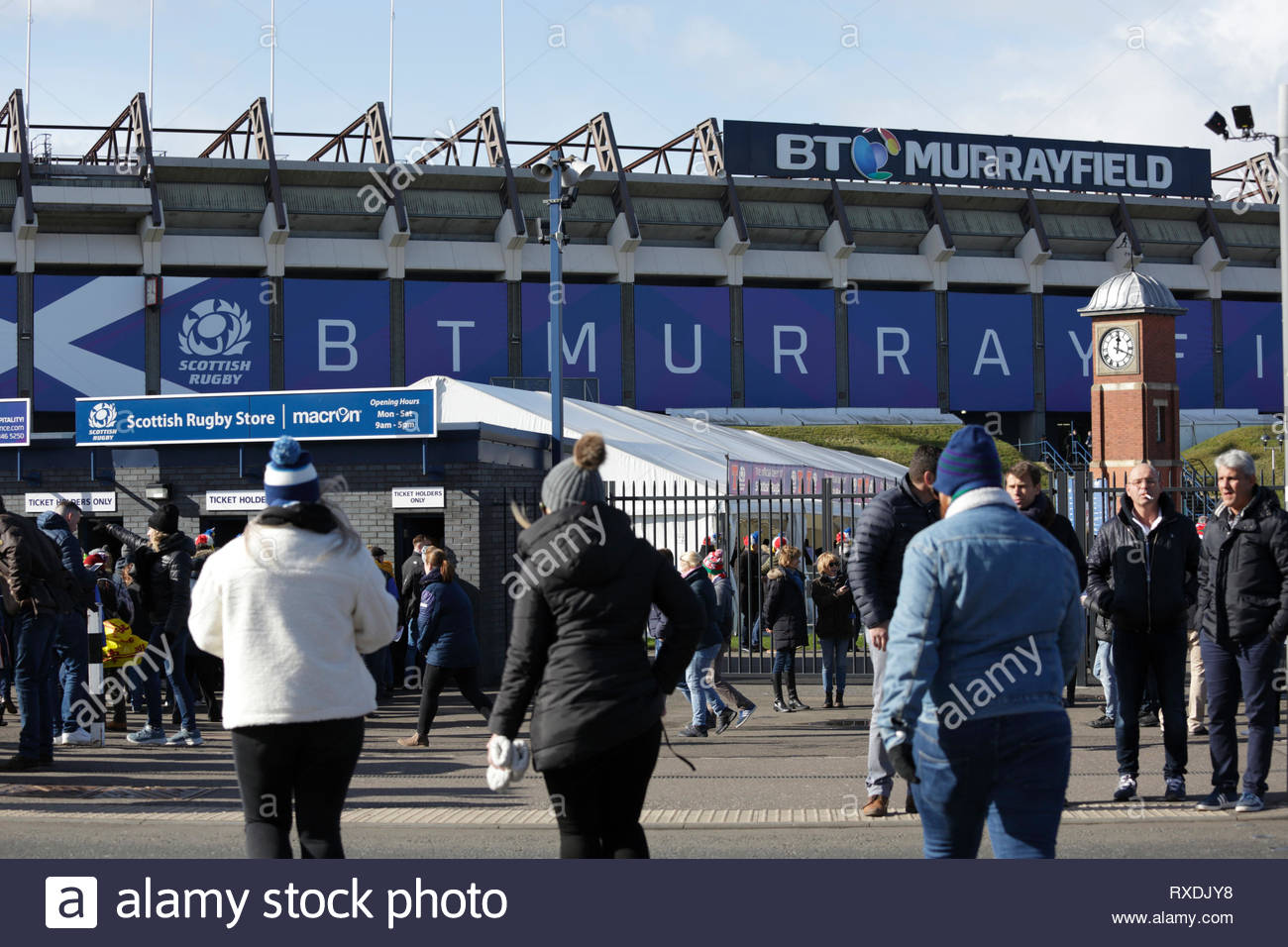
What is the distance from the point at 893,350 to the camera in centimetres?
5356

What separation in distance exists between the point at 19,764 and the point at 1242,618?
25.8ft

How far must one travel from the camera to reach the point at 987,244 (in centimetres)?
5475

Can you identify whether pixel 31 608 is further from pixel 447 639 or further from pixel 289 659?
pixel 289 659

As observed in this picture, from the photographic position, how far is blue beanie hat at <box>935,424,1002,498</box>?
459 cm

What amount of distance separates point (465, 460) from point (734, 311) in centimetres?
3450

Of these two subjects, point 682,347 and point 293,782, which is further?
point 682,347

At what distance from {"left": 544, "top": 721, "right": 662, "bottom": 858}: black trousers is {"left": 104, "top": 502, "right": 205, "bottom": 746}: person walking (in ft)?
24.2

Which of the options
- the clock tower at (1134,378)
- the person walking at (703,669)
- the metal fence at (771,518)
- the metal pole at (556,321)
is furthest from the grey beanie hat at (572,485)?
the clock tower at (1134,378)

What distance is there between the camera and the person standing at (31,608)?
32.8 ft

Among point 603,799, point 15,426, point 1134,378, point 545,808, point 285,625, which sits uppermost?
point 1134,378

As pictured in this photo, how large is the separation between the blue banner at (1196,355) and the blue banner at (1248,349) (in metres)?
0.84

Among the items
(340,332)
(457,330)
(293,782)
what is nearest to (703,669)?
(293,782)

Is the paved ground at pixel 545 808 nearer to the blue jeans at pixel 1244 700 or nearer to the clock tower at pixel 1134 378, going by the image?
the blue jeans at pixel 1244 700

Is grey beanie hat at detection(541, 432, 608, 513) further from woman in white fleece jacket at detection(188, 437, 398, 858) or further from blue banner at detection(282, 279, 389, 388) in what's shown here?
blue banner at detection(282, 279, 389, 388)
